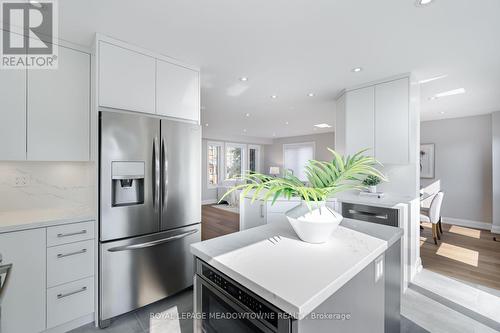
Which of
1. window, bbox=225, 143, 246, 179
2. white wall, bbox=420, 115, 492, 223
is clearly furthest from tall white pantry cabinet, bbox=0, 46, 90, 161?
white wall, bbox=420, 115, 492, 223

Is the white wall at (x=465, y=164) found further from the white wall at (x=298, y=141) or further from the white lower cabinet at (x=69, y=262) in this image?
the white lower cabinet at (x=69, y=262)

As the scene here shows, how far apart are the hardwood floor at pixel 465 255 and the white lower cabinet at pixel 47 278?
3.90m

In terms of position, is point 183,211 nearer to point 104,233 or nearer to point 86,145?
point 104,233

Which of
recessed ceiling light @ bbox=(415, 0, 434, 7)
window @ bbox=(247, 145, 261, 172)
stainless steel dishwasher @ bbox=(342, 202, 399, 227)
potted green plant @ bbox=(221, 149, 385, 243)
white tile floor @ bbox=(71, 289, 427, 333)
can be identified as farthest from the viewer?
window @ bbox=(247, 145, 261, 172)

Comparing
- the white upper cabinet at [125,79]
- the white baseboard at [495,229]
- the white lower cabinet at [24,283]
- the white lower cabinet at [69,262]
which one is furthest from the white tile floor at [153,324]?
the white baseboard at [495,229]

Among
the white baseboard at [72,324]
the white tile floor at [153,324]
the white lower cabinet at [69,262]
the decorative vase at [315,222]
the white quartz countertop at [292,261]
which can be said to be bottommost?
the white tile floor at [153,324]

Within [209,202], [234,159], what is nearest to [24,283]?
[209,202]

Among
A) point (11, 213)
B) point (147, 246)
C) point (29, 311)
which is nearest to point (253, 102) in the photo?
point (147, 246)

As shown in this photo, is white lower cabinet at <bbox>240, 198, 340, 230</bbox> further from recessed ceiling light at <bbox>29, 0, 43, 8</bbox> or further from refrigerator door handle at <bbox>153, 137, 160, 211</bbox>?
recessed ceiling light at <bbox>29, 0, 43, 8</bbox>

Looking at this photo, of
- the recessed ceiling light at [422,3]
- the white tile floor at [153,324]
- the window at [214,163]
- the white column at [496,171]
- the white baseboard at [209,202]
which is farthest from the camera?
the window at [214,163]

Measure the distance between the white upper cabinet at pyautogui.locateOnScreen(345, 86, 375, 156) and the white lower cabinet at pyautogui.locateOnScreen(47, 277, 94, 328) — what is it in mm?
3278

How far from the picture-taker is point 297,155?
903 centimetres

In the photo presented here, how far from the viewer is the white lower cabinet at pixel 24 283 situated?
1.57m

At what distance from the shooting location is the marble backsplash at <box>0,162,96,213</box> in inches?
81.3
